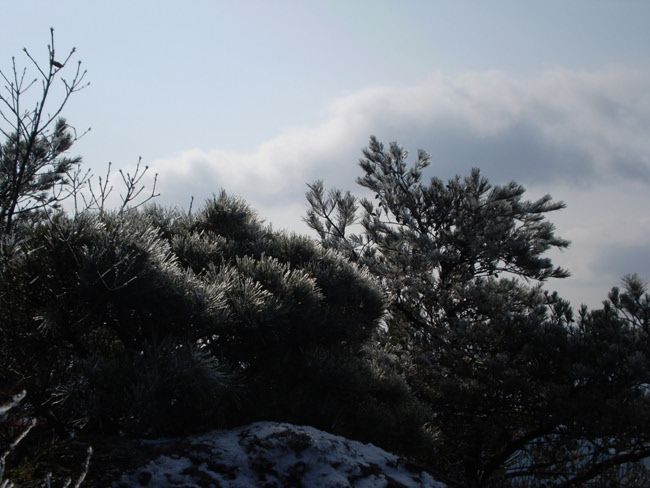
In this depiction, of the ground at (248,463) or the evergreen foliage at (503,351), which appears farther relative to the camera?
the evergreen foliage at (503,351)

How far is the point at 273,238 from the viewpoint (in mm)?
7852

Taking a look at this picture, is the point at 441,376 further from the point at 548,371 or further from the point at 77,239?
the point at 77,239

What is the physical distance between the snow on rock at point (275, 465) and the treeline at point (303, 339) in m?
0.49

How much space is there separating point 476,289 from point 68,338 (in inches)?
266

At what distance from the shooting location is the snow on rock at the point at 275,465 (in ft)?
11.4

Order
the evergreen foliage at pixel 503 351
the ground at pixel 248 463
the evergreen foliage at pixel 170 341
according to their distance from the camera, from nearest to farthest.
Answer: the ground at pixel 248 463
the evergreen foliage at pixel 170 341
the evergreen foliage at pixel 503 351

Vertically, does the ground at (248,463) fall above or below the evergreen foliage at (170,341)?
below

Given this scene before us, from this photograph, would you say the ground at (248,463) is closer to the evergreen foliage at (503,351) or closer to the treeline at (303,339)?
the treeline at (303,339)

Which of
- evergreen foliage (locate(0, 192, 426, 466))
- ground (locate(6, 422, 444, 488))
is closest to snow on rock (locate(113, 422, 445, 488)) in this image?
ground (locate(6, 422, 444, 488))

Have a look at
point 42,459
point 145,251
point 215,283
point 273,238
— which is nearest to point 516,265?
point 273,238

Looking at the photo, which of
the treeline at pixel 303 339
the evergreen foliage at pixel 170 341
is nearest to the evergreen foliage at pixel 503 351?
the treeline at pixel 303 339

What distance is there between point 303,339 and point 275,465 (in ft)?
7.89

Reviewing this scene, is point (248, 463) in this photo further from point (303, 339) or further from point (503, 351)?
point (503, 351)

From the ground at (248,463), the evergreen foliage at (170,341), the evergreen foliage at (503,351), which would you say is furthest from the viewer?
the evergreen foliage at (503,351)
